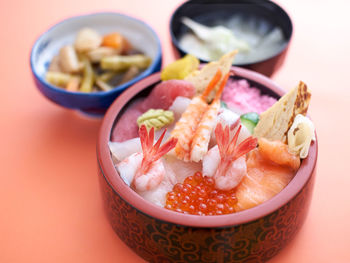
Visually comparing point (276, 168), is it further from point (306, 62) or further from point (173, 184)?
point (306, 62)

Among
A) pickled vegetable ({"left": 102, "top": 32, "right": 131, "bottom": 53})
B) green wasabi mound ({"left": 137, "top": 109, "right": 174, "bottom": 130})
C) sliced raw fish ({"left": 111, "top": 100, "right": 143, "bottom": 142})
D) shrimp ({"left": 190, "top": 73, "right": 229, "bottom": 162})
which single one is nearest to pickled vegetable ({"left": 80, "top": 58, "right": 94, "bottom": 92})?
pickled vegetable ({"left": 102, "top": 32, "right": 131, "bottom": 53})

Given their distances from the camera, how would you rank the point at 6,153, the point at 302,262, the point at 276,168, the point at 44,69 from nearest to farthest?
the point at 276,168 → the point at 302,262 → the point at 6,153 → the point at 44,69

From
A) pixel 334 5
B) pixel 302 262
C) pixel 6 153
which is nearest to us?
pixel 302 262

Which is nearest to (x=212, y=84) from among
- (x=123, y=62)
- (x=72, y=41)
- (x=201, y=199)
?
(x=201, y=199)

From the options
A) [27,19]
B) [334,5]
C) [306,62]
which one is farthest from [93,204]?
[334,5]

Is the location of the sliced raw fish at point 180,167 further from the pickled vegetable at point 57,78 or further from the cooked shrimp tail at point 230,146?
the pickled vegetable at point 57,78

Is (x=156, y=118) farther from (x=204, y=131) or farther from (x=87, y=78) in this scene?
(x=87, y=78)
